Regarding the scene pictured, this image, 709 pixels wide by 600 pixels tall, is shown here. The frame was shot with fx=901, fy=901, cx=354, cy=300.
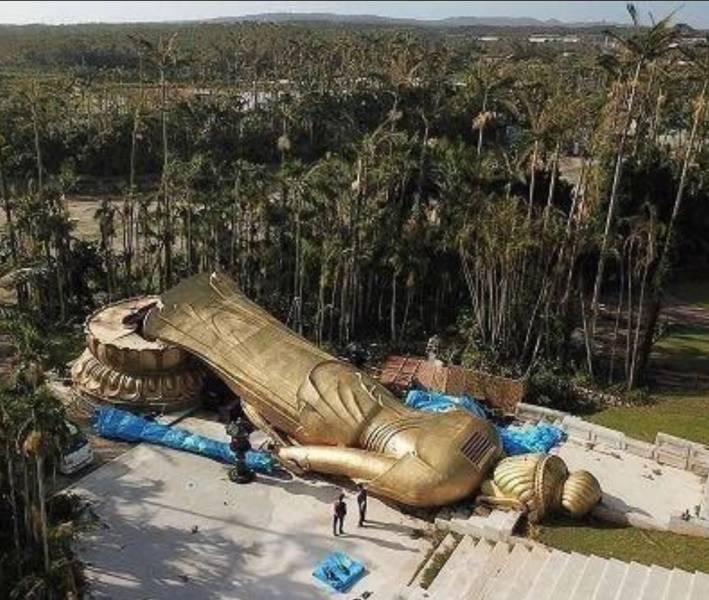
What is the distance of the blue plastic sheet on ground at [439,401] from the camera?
77.8ft

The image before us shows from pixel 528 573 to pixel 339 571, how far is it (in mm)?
3739

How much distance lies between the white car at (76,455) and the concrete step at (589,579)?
37.2 ft

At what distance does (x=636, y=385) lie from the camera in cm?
2748

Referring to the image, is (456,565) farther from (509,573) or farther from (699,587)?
(699,587)

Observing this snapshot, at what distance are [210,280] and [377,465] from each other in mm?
7924

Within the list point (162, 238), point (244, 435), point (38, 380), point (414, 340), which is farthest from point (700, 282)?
point (38, 380)

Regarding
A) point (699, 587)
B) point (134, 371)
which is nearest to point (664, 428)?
point (699, 587)

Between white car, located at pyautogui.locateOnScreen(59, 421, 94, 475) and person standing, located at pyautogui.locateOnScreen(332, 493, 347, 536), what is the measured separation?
6.18 meters

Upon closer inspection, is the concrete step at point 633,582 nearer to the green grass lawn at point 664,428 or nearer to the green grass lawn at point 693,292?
the green grass lawn at point 664,428

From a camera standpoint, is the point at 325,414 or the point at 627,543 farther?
the point at 325,414

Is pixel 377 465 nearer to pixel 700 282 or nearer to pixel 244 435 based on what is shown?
pixel 244 435

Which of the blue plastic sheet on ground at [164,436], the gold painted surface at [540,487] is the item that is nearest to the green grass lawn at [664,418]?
the gold painted surface at [540,487]

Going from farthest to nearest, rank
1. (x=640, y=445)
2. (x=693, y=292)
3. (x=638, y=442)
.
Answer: (x=693, y=292), (x=638, y=442), (x=640, y=445)

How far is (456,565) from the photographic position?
59.7ft
